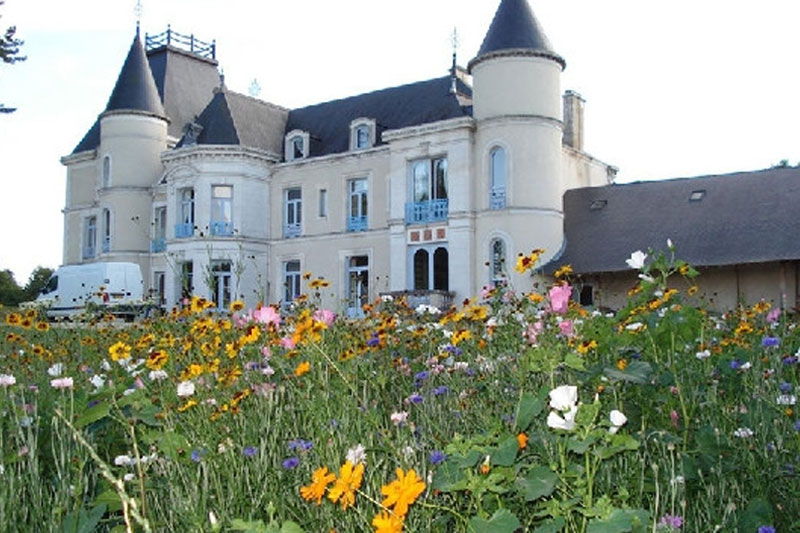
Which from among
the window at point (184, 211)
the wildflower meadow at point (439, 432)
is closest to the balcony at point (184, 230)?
the window at point (184, 211)

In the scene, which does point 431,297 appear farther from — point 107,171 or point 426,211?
point 107,171

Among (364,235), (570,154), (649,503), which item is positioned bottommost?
(649,503)

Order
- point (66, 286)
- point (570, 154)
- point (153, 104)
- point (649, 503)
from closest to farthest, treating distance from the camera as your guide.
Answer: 1. point (649, 503)
2. point (570, 154)
3. point (66, 286)
4. point (153, 104)

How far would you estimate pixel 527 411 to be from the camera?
262cm

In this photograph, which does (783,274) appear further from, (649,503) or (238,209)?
(649,503)

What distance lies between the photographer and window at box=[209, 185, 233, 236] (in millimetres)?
30828

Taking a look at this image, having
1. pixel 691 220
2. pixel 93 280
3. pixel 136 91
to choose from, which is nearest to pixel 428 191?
pixel 691 220

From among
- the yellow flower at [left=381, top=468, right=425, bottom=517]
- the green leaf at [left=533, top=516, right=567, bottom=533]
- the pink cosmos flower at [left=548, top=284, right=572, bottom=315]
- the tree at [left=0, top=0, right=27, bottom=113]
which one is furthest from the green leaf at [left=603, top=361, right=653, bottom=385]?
the tree at [left=0, top=0, right=27, bottom=113]

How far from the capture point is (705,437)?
3.04 m

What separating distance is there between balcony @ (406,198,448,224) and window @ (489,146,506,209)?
1682mm

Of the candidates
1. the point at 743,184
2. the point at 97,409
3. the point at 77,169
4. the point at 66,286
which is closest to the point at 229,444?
the point at 97,409

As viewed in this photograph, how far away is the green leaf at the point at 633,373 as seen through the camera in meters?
3.05

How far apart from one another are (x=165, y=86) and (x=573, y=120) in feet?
61.6

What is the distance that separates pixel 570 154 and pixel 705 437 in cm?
2719
